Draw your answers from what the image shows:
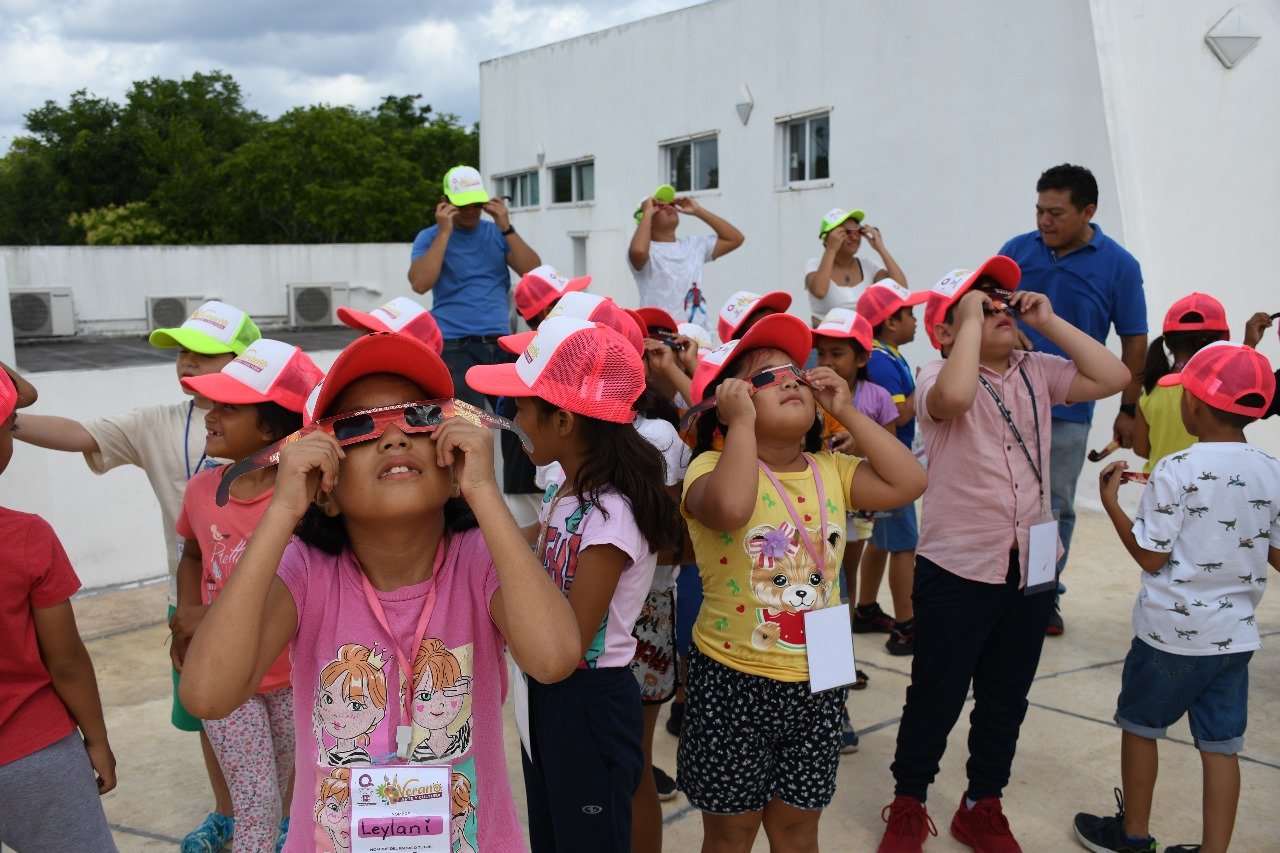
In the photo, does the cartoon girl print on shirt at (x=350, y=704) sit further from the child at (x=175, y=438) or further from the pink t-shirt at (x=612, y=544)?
the child at (x=175, y=438)

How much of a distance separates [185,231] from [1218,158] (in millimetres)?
33021

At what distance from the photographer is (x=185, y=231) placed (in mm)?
35094

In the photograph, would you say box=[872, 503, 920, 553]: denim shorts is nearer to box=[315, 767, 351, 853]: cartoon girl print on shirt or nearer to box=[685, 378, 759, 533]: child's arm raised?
box=[685, 378, 759, 533]: child's arm raised

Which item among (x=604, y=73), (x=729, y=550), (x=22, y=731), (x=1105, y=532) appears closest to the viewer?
(x=22, y=731)

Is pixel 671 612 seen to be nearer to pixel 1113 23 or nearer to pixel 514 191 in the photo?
pixel 1113 23

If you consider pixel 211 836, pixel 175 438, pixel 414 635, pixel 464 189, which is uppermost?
pixel 464 189

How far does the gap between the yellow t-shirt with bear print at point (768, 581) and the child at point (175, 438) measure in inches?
63.0

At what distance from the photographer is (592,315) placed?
11.2 feet

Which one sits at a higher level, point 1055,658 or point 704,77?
point 704,77

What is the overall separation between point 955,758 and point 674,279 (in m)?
3.13

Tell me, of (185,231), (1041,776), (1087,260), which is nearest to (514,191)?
(1087,260)

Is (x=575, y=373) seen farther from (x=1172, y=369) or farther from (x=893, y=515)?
(x=1172, y=369)

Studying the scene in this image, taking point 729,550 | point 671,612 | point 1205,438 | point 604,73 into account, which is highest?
point 604,73

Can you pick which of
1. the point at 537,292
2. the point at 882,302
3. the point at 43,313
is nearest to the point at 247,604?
the point at 537,292
